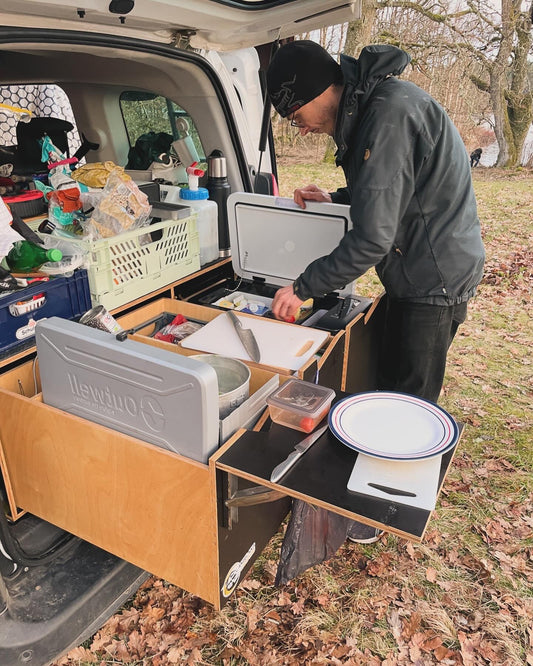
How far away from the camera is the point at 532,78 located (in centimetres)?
1060

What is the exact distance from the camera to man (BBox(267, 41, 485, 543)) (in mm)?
1579

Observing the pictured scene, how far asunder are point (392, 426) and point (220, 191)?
1.61 meters

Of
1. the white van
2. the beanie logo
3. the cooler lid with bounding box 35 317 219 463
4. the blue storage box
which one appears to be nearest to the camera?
the cooler lid with bounding box 35 317 219 463

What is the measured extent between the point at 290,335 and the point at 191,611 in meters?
1.01

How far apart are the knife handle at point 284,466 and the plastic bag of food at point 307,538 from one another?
55 cm

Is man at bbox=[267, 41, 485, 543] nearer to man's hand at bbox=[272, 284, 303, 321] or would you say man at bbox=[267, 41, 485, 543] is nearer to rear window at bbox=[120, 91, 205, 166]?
man's hand at bbox=[272, 284, 303, 321]

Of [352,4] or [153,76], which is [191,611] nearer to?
[352,4]

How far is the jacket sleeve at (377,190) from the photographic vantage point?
1.55 metres

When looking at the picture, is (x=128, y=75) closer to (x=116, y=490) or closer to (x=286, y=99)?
(x=286, y=99)

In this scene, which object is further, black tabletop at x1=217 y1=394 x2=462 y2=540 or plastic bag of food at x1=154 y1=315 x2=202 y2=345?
plastic bag of food at x1=154 y1=315 x2=202 y2=345

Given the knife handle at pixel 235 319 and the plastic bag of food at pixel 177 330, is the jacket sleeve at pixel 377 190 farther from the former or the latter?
the plastic bag of food at pixel 177 330

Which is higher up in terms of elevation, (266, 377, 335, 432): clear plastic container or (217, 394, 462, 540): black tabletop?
(266, 377, 335, 432): clear plastic container

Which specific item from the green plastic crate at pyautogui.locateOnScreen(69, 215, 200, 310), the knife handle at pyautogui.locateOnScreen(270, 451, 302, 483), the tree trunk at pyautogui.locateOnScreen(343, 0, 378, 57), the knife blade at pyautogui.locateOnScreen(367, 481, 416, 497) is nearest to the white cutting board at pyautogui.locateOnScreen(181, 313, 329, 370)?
the green plastic crate at pyautogui.locateOnScreen(69, 215, 200, 310)

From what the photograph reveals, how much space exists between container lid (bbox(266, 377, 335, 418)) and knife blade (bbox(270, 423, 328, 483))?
45 millimetres
